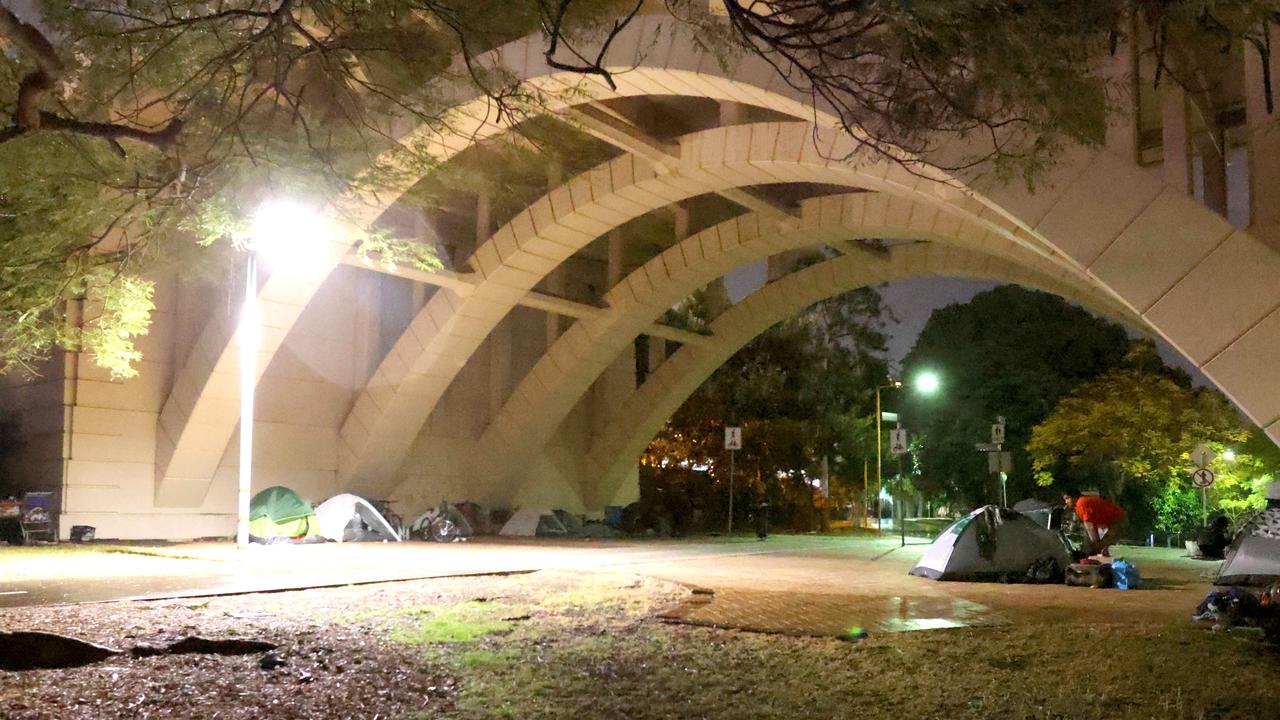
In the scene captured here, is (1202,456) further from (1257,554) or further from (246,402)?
(246,402)

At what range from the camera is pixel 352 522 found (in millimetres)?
24672

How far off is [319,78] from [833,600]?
877cm

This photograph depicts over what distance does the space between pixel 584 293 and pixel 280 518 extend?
13.2 meters

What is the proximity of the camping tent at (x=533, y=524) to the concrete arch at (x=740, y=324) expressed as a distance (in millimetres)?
5852

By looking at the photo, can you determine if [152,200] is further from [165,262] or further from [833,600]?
[833,600]

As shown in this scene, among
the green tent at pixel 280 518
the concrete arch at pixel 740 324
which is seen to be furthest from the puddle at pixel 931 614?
the concrete arch at pixel 740 324

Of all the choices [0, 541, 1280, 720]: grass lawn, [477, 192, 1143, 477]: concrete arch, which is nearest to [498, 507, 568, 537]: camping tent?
[477, 192, 1143, 477]: concrete arch

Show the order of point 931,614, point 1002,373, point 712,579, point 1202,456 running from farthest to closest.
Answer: point 1002,373
point 1202,456
point 712,579
point 931,614

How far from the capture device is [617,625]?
9211 mm

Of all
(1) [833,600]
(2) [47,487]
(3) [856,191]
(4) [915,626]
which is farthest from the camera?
(3) [856,191]

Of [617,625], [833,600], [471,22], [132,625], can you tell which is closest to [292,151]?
[471,22]

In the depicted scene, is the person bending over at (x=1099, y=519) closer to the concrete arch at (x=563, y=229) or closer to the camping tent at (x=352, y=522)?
the concrete arch at (x=563, y=229)

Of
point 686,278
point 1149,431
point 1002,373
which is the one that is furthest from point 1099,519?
point 1002,373

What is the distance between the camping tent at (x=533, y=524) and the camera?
2895 cm
